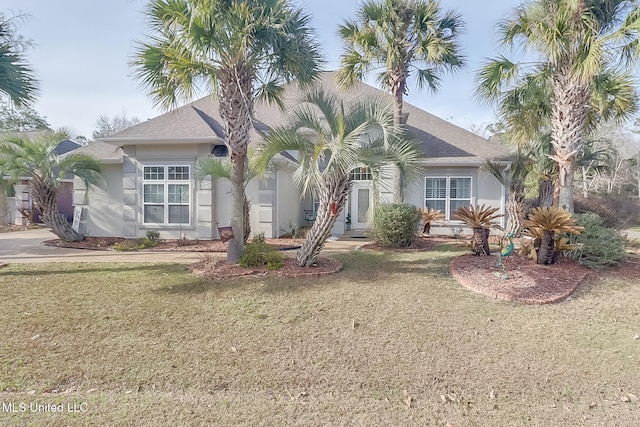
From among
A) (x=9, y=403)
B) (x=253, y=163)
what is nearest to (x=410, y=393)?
(x=9, y=403)

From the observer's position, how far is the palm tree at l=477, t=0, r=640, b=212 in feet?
24.6

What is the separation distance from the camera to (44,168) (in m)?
10.2

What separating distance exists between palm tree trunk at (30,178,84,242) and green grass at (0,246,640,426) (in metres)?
5.19

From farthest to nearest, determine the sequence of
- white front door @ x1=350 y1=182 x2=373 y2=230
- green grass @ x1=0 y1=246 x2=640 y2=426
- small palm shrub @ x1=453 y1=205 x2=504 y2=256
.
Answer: white front door @ x1=350 y1=182 x2=373 y2=230 < small palm shrub @ x1=453 y1=205 x2=504 y2=256 < green grass @ x1=0 y1=246 x2=640 y2=426

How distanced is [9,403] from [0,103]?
21.4 ft

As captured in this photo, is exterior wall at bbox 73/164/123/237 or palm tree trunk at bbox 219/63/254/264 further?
exterior wall at bbox 73/164/123/237

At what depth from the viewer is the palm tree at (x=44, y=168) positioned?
9.82 metres

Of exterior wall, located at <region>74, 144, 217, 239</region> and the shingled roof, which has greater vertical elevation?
the shingled roof

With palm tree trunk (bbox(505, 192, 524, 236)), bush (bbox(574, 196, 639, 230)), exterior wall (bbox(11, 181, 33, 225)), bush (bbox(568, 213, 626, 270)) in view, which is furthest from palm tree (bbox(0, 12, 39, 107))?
bush (bbox(574, 196, 639, 230))

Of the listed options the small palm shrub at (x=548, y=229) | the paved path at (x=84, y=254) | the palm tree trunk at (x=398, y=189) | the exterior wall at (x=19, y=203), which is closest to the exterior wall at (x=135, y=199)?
the paved path at (x=84, y=254)

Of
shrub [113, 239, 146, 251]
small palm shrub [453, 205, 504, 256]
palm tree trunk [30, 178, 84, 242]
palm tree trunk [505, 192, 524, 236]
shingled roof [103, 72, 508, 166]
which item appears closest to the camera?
small palm shrub [453, 205, 504, 256]

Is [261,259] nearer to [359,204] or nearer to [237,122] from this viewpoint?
[237,122]

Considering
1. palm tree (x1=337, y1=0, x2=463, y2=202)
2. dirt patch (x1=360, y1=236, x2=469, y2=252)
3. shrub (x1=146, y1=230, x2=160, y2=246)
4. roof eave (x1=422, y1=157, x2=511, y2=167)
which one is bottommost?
A: dirt patch (x1=360, y1=236, x2=469, y2=252)

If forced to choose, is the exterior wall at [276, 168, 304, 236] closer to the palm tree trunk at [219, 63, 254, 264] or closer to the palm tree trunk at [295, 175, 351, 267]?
the palm tree trunk at [219, 63, 254, 264]
